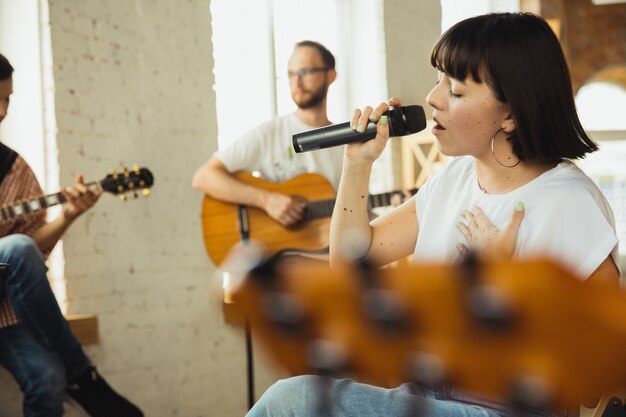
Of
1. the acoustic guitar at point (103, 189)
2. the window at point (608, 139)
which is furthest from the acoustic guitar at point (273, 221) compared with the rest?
the window at point (608, 139)

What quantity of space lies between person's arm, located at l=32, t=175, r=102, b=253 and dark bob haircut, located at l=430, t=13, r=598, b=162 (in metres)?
1.83

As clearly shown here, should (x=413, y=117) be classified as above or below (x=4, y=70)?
below

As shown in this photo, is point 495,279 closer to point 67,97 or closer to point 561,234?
point 561,234

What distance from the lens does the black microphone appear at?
1.42m

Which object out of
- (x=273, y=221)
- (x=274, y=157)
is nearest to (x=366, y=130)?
(x=273, y=221)

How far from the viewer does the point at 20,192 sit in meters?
2.82

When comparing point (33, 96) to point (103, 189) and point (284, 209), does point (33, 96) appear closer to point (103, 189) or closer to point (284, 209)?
point (103, 189)

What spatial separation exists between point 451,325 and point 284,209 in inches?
108

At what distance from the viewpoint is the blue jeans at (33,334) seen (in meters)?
2.60

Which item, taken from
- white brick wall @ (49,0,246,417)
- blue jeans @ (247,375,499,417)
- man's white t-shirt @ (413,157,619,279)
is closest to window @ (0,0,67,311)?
white brick wall @ (49,0,246,417)

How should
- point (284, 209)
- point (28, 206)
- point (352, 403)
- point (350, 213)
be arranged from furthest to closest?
point (284, 209) < point (28, 206) < point (350, 213) < point (352, 403)

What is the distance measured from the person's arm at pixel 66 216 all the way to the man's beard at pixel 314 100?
1126 millimetres

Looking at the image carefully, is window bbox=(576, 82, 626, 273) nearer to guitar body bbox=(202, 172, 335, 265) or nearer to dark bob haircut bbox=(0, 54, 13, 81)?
guitar body bbox=(202, 172, 335, 265)

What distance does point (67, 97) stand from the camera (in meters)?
3.17
